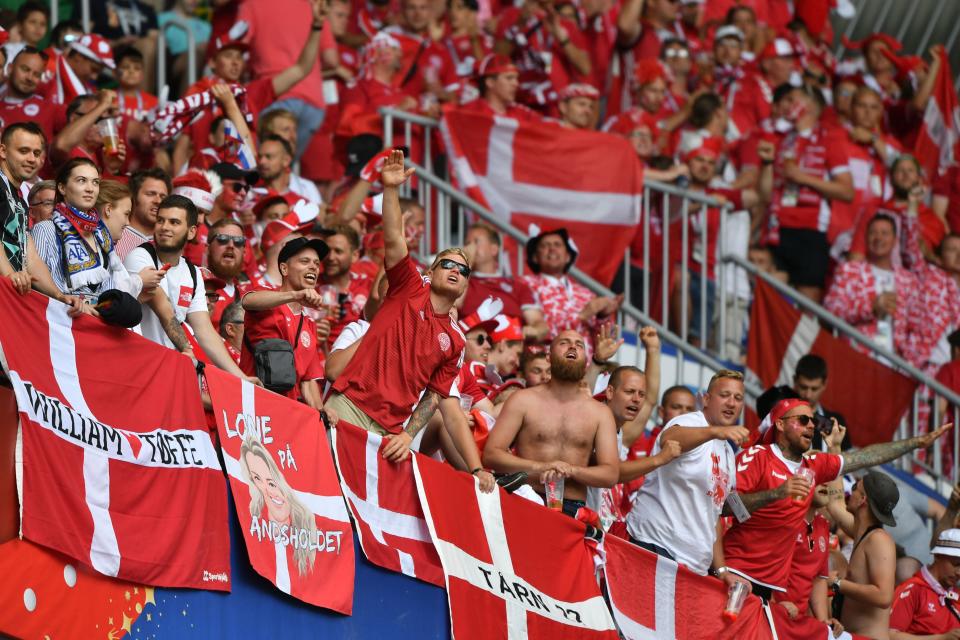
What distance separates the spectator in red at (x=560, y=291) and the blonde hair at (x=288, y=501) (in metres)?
4.36

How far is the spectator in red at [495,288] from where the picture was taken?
12.0m

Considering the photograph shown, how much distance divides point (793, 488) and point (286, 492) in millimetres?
3365

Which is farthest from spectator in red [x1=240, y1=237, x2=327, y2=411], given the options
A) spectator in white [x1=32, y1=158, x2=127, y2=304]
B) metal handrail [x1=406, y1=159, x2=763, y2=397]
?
metal handrail [x1=406, y1=159, x2=763, y2=397]

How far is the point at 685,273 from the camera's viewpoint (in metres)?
14.3

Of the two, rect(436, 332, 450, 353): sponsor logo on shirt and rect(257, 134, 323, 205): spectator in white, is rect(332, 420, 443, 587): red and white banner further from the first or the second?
rect(257, 134, 323, 205): spectator in white

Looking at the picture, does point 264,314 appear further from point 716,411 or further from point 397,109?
point 397,109

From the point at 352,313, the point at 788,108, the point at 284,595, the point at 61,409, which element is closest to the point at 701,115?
the point at 788,108

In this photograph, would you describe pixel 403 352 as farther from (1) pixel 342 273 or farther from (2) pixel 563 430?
(1) pixel 342 273

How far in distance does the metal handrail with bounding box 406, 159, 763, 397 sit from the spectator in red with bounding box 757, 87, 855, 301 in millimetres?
2526

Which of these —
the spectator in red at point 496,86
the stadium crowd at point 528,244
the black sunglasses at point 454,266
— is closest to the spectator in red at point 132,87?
the stadium crowd at point 528,244

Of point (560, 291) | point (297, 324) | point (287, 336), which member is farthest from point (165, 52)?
point (287, 336)

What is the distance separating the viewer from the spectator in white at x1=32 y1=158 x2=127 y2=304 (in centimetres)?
752

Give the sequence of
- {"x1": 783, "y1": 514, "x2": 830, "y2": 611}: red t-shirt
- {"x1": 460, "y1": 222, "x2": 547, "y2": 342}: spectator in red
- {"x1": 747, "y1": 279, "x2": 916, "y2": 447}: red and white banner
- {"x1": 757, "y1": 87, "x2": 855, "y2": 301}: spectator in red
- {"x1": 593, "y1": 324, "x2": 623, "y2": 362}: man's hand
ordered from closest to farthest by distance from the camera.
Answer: {"x1": 593, "y1": 324, "x2": 623, "y2": 362}: man's hand, {"x1": 783, "y1": 514, "x2": 830, "y2": 611}: red t-shirt, {"x1": 460, "y1": 222, "x2": 547, "y2": 342}: spectator in red, {"x1": 747, "y1": 279, "x2": 916, "y2": 447}: red and white banner, {"x1": 757, "y1": 87, "x2": 855, "y2": 301}: spectator in red

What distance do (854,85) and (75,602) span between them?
13.2 m
